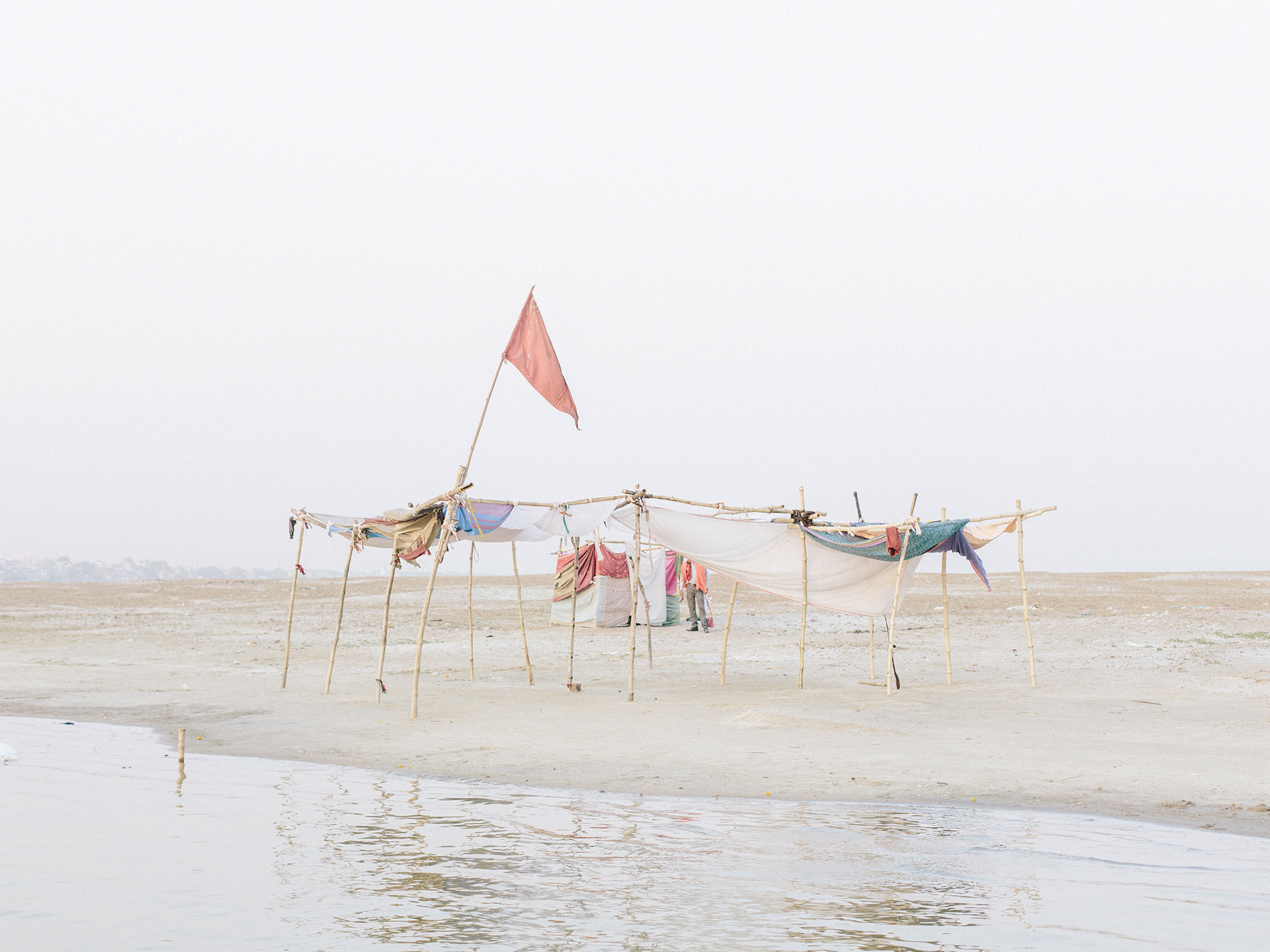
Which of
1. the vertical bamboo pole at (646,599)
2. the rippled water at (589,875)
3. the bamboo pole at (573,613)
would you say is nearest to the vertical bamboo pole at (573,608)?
the bamboo pole at (573,613)

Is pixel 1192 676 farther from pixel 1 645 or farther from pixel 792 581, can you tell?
pixel 1 645

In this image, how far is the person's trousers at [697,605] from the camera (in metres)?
24.0

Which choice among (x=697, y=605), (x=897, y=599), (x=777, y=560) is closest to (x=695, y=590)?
(x=697, y=605)

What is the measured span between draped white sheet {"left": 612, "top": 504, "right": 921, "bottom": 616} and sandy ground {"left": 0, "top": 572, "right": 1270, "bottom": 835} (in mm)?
1303

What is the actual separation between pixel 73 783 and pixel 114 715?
4.45m

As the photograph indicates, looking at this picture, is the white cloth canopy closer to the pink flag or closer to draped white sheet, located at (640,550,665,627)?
the pink flag

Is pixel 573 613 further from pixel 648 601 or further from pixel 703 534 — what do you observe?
pixel 648 601

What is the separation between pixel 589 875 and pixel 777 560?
8.84 metres

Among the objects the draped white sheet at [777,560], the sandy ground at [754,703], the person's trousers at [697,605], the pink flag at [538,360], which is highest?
the pink flag at [538,360]

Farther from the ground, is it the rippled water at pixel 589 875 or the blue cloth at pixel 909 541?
the blue cloth at pixel 909 541

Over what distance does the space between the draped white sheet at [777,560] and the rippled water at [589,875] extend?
6161mm

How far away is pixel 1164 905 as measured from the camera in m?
5.55

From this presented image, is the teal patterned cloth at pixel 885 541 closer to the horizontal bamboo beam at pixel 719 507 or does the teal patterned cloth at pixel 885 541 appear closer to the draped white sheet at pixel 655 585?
the horizontal bamboo beam at pixel 719 507

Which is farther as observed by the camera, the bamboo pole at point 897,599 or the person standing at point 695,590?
the person standing at point 695,590
